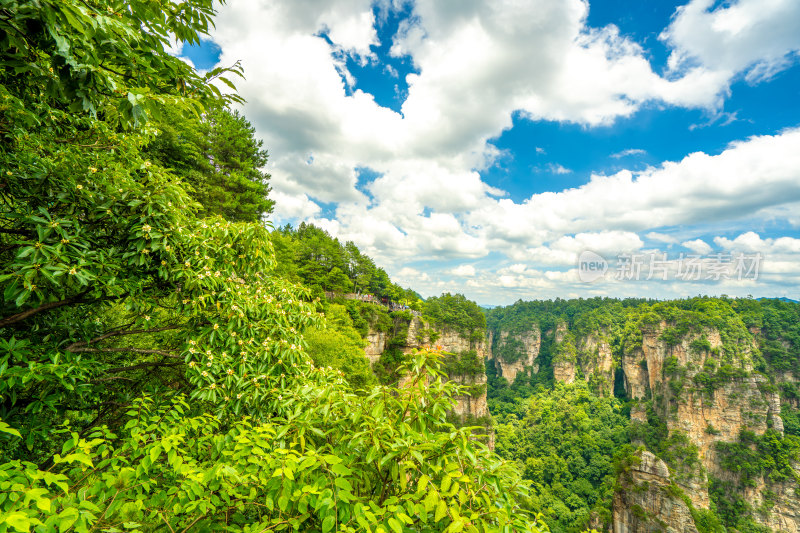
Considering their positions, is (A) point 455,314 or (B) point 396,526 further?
(A) point 455,314

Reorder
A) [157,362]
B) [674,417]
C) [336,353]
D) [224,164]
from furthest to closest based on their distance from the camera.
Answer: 1. [674,417]
2. [224,164]
3. [336,353]
4. [157,362]

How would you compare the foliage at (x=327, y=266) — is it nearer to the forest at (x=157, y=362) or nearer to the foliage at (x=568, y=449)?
the forest at (x=157, y=362)

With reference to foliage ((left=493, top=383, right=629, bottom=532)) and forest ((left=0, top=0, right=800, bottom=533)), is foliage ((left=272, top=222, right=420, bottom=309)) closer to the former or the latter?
forest ((left=0, top=0, right=800, bottom=533))

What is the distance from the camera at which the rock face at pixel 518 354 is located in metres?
81.9

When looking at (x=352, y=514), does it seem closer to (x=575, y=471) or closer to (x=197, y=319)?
(x=197, y=319)

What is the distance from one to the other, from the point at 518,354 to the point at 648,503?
58721 mm

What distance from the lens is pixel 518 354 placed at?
3246 inches

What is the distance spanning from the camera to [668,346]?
49250 millimetres

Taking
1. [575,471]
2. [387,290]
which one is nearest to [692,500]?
[575,471]

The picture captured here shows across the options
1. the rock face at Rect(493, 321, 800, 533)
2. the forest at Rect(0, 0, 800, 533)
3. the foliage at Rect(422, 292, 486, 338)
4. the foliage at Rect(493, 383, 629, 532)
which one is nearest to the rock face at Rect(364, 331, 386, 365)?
the foliage at Rect(422, 292, 486, 338)

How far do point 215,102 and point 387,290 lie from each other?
1653 inches

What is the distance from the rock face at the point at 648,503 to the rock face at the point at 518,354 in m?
54.8

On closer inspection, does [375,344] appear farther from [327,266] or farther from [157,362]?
[157,362]

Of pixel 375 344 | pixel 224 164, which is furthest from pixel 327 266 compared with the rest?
pixel 224 164
